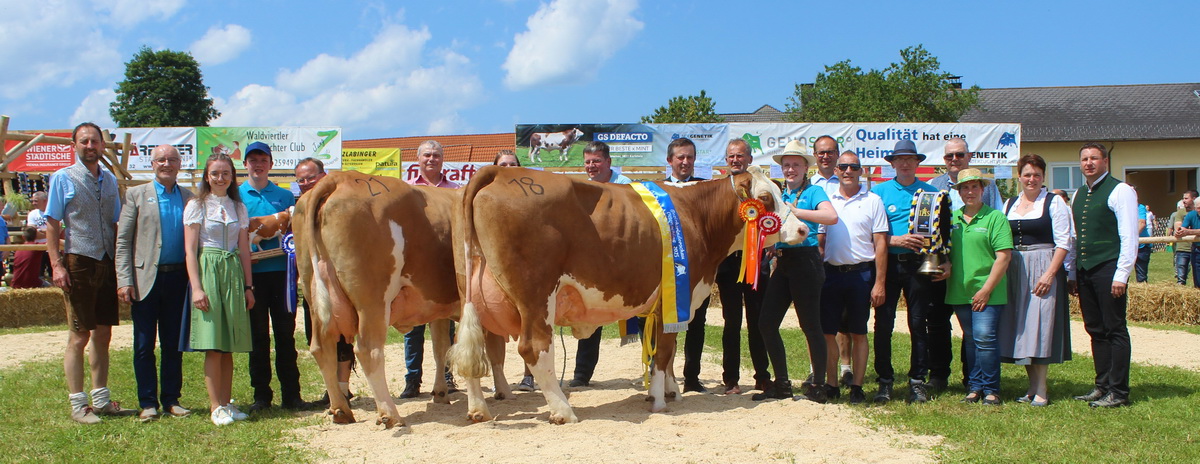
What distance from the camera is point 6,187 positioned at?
18922 millimetres

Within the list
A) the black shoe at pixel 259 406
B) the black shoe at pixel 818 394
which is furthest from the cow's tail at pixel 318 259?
the black shoe at pixel 818 394

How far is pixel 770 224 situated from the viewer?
6.18m

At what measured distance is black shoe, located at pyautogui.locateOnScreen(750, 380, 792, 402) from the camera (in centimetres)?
673

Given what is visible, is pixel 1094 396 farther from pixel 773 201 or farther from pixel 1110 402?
pixel 773 201

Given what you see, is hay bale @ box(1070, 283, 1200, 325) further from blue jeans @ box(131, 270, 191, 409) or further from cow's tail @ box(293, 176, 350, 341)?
blue jeans @ box(131, 270, 191, 409)

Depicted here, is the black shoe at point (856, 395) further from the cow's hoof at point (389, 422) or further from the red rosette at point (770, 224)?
the cow's hoof at point (389, 422)

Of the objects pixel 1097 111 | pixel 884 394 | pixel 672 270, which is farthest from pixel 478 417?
pixel 1097 111

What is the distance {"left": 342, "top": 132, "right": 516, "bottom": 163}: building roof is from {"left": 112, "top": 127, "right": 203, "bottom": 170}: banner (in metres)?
17.2

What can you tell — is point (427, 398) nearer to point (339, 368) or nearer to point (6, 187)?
point (339, 368)

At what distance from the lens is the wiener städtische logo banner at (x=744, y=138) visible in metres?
21.5

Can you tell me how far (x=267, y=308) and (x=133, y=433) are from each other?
52.6 inches

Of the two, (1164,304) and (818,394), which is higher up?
(1164,304)

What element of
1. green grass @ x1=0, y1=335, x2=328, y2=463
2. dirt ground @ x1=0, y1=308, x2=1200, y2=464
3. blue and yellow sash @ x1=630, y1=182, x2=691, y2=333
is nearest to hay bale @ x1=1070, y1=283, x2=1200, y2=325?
dirt ground @ x1=0, y1=308, x2=1200, y2=464

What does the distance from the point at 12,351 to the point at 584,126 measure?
550 inches
